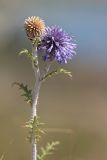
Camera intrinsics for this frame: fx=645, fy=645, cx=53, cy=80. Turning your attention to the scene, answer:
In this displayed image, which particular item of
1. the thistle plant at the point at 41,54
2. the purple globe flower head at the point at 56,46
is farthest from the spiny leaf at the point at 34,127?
the purple globe flower head at the point at 56,46

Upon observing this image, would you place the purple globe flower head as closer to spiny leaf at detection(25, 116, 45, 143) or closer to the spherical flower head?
the spherical flower head

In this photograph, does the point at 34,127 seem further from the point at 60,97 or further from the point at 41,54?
the point at 60,97

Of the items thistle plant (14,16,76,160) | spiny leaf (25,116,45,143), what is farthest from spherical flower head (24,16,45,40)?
spiny leaf (25,116,45,143)

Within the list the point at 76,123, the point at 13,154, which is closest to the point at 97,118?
the point at 76,123

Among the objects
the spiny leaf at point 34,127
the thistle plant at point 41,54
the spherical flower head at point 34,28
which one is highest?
the spherical flower head at point 34,28

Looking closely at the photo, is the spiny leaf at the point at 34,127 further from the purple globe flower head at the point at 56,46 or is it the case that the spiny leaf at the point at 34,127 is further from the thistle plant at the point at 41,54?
the purple globe flower head at the point at 56,46

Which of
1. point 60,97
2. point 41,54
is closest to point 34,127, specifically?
point 41,54

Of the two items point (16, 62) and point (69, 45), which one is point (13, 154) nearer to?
point (16, 62)
